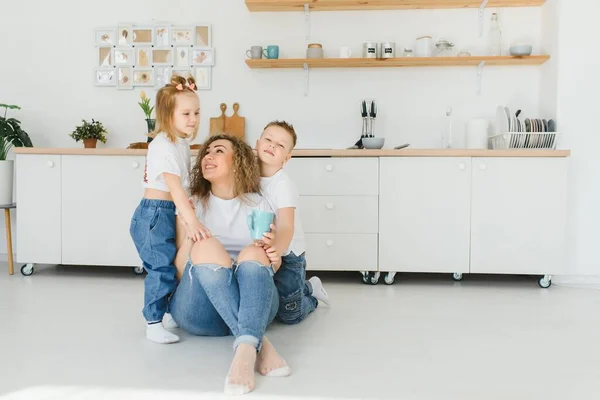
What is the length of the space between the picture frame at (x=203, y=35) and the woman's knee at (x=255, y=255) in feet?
7.39

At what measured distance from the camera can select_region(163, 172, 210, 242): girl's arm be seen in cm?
187

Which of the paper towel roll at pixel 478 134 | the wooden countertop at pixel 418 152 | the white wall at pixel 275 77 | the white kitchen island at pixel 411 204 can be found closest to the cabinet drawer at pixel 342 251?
the white kitchen island at pixel 411 204

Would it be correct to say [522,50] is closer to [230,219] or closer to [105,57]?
[230,219]

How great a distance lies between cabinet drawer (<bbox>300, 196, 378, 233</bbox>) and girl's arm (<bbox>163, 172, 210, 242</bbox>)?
130 centimetres

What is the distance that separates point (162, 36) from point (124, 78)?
358mm

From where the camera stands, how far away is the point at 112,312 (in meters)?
2.47

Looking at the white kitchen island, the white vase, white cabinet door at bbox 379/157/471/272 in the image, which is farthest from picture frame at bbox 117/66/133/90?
white cabinet door at bbox 379/157/471/272

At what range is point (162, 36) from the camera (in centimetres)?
376

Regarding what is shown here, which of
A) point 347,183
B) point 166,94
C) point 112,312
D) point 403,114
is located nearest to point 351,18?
point 403,114

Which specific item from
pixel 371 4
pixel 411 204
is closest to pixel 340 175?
pixel 411 204

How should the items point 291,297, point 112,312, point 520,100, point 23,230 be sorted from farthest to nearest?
1. point 520,100
2. point 23,230
3. point 112,312
4. point 291,297

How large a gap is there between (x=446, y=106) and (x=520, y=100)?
0.44m

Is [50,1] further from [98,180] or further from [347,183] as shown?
[347,183]

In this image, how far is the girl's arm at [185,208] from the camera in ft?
6.14
